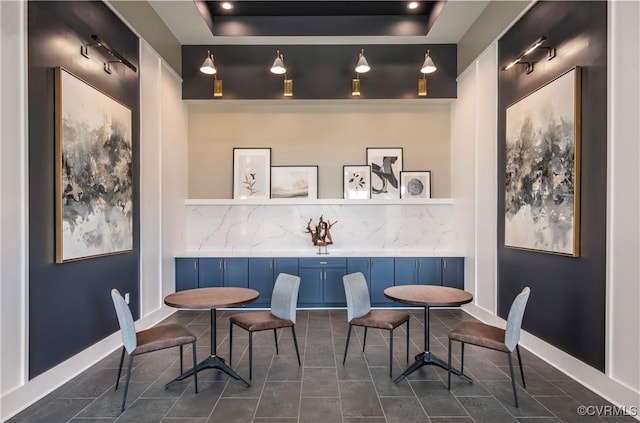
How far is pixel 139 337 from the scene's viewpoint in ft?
9.44

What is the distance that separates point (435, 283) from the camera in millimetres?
5371

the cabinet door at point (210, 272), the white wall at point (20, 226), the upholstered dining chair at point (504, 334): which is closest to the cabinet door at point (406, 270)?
the upholstered dining chair at point (504, 334)

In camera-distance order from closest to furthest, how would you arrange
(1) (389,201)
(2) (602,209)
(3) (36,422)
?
(3) (36,422) → (2) (602,209) → (1) (389,201)

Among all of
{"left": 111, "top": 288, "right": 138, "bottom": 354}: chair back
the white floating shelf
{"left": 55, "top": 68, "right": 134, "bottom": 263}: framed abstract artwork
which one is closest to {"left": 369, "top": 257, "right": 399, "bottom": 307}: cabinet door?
the white floating shelf

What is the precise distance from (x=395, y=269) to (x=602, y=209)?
2969 millimetres

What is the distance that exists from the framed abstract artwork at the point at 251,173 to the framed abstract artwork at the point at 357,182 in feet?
4.28

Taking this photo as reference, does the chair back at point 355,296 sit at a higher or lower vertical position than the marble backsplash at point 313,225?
lower

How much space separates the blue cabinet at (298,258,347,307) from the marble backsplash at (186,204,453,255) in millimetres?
587

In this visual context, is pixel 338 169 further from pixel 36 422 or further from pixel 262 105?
pixel 36 422

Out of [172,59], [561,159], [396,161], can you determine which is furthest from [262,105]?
[561,159]

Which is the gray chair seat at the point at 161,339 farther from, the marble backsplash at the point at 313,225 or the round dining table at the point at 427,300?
the marble backsplash at the point at 313,225

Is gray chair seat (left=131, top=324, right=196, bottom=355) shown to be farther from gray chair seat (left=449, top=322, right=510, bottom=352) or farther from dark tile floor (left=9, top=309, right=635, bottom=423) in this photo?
gray chair seat (left=449, top=322, right=510, bottom=352)

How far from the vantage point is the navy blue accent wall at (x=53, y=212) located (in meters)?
2.72

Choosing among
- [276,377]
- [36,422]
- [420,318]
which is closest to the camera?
[36,422]
